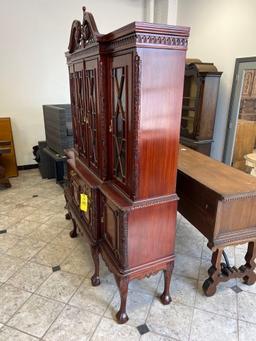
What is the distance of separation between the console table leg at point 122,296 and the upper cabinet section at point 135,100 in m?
0.59

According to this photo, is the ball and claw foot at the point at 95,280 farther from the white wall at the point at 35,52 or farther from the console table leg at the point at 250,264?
the white wall at the point at 35,52

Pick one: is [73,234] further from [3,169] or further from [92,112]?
[3,169]

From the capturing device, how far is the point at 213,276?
1944 millimetres

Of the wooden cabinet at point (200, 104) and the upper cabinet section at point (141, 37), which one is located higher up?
the upper cabinet section at point (141, 37)

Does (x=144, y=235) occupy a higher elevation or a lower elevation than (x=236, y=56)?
lower

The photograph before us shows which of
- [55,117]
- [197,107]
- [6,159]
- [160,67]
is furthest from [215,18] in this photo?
[6,159]

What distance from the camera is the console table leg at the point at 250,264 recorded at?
200cm

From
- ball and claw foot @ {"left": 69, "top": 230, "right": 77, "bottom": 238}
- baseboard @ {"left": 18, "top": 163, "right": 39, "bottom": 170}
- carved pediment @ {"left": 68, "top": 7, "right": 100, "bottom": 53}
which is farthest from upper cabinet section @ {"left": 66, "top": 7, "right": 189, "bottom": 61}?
baseboard @ {"left": 18, "top": 163, "right": 39, "bottom": 170}

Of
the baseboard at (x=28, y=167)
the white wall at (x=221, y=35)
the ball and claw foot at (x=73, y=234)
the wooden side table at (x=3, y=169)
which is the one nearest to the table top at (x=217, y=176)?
the ball and claw foot at (x=73, y=234)

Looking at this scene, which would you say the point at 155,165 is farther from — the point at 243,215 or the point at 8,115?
the point at 8,115

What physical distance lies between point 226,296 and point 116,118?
5.49ft

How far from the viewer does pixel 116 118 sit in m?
1.64

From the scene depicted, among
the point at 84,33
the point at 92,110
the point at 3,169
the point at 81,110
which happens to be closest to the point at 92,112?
the point at 92,110

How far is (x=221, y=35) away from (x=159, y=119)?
3.24 metres
